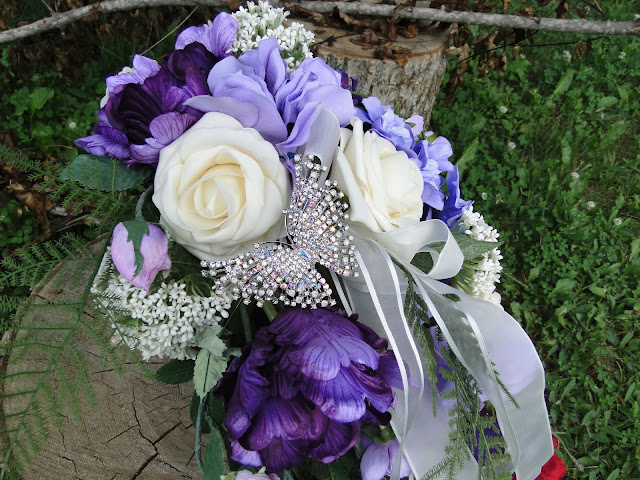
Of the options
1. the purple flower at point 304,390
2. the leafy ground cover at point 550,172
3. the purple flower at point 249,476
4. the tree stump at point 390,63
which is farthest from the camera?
the leafy ground cover at point 550,172

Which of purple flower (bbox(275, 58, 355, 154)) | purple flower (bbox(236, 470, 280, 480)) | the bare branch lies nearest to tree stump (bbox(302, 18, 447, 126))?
the bare branch

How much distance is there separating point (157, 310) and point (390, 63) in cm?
106

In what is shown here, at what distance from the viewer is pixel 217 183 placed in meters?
0.81

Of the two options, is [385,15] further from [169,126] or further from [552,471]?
[552,471]

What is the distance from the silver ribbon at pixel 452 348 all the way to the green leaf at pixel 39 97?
1815 mm

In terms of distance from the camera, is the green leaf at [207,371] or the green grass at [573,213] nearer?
the green leaf at [207,371]

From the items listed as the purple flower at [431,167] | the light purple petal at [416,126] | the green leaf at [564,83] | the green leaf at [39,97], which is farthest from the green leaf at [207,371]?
the green leaf at [564,83]

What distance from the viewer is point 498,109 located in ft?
8.32

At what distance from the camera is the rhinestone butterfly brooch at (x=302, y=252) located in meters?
0.87

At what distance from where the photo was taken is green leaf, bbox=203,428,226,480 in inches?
35.2

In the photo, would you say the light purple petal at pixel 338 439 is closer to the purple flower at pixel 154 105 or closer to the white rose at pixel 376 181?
the white rose at pixel 376 181

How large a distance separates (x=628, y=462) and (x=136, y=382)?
1762 millimetres

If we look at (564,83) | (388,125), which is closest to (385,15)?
(388,125)

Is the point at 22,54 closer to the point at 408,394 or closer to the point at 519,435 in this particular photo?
the point at 408,394
